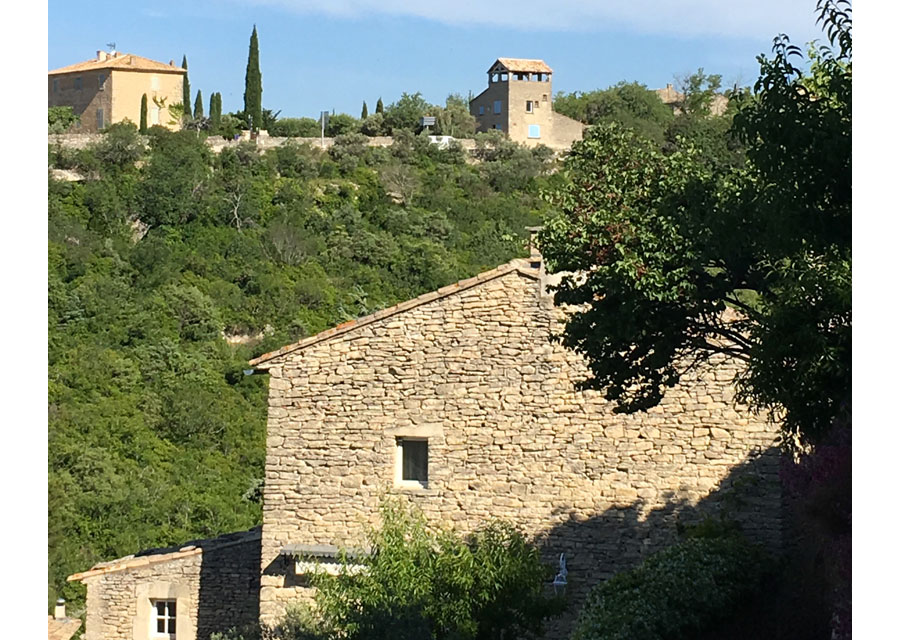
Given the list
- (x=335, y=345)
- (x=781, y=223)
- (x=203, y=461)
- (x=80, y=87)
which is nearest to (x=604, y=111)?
(x=80, y=87)

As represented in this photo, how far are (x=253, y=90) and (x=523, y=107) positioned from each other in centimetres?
1625

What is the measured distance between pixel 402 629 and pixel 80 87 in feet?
219

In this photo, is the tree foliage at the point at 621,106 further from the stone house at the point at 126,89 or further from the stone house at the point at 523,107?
the stone house at the point at 126,89

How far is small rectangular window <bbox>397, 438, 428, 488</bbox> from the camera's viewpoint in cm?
1352

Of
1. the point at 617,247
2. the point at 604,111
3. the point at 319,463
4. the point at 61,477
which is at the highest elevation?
the point at 604,111

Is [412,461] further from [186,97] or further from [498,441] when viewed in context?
[186,97]

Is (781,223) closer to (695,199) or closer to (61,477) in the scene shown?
(695,199)

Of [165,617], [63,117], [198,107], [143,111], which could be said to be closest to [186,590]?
[165,617]

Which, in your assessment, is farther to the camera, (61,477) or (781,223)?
(61,477)

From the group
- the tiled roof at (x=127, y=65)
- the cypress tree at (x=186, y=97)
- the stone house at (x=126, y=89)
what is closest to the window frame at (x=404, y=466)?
the cypress tree at (x=186, y=97)

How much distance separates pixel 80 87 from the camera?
2859 inches

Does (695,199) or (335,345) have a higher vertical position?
(695,199)

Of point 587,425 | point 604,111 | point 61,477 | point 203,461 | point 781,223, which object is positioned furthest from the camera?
point 604,111

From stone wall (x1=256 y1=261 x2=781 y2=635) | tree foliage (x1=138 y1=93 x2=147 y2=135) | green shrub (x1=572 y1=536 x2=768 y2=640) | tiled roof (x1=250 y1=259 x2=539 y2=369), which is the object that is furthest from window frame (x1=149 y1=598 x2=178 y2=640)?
tree foliage (x1=138 y1=93 x2=147 y2=135)
